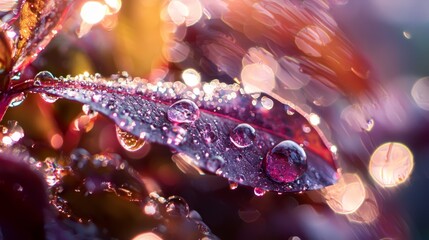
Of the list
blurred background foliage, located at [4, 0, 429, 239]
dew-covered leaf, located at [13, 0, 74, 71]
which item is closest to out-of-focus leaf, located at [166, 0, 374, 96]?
blurred background foliage, located at [4, 0, 429, 239]

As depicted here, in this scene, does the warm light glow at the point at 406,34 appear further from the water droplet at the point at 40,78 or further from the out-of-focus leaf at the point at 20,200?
the out-of-focus leaf at the point at 20,200

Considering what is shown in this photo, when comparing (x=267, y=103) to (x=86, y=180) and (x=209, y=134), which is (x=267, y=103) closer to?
(x=209, y=134)

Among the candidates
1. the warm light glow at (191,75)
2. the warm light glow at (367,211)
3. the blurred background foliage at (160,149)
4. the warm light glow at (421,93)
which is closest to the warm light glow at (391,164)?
the blurred background foliage at (160,149)

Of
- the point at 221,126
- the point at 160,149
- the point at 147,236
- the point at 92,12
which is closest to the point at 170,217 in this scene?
the point at 147,236

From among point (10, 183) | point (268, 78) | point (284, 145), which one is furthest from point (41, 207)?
point (268, 78)

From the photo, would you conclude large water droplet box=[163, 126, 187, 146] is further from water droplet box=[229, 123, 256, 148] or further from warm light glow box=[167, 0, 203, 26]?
warm light glow box=[167, 0, 203, 26]

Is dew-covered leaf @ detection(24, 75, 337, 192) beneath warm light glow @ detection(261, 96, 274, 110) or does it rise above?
beneath
